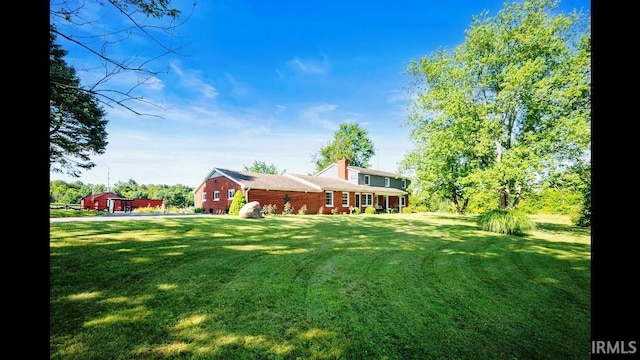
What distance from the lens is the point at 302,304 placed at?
13.0 ft

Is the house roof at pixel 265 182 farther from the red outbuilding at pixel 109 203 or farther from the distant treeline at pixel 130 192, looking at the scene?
the distant treeline at pixel 130 192

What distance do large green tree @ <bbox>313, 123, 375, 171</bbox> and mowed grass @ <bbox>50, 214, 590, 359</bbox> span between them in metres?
45.7

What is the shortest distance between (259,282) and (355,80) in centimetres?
1492

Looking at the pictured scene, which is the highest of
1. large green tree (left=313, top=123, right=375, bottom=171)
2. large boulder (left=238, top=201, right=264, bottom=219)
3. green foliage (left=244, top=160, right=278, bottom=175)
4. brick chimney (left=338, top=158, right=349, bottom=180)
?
large green tree (left=313, top=123, right=375, bottom=171)

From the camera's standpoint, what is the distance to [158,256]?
585 centimetres

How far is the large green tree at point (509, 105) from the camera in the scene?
13.6 metres

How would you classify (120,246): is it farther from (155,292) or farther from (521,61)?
(521,61)

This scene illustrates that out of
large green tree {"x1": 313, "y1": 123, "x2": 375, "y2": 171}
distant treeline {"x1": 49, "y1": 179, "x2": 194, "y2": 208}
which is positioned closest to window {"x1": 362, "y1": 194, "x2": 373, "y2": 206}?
large green tree {"x1": 313, "y1": 123, "x2": 375, "y2": 171}

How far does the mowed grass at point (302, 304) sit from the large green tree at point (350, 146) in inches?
1798

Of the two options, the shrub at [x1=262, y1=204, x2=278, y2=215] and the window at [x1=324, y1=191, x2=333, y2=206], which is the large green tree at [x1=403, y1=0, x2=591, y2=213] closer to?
the window at [x1=324, y1=191, x2=333, y2=206]

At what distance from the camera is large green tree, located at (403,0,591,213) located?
1358 centimetres

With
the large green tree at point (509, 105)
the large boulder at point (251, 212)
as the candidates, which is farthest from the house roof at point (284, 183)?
the large green tree at point (509, 105)
